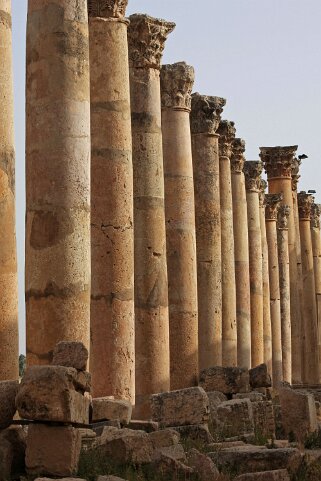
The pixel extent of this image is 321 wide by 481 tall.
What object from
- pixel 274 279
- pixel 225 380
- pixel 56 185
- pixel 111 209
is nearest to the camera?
pixel 56 185

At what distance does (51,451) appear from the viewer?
50.0 feet

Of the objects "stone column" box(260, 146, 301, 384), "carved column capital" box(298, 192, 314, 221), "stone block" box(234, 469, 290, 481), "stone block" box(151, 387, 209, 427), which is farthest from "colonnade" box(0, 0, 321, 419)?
"carved column capital" box(298, 192, 314, 221)

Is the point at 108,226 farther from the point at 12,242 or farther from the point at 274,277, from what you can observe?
the point at 274,277

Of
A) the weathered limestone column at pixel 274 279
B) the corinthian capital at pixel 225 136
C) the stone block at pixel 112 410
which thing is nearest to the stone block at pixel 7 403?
the stone block at pixel 112 410

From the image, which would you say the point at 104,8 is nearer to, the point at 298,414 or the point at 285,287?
the point at 298,414

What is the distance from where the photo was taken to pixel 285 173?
58594mm

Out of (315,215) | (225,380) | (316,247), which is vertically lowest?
(225,380)

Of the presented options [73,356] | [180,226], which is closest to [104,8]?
[180,226]

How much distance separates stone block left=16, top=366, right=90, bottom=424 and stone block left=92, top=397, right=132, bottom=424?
423cm

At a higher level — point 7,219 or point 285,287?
point 285,287

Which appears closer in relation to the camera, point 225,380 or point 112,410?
point 112,410

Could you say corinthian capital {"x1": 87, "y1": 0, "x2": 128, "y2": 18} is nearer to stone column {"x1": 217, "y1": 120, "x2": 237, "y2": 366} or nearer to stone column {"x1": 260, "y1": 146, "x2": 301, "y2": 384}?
stone column {"x1": 217, "y1": 120, "x2": 237, "y2": 366}

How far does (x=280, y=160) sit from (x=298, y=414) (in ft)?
117

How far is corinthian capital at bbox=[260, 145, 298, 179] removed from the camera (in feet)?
192
